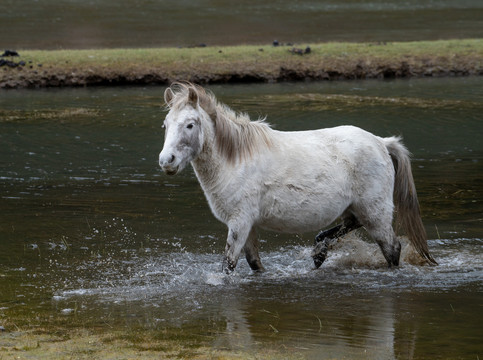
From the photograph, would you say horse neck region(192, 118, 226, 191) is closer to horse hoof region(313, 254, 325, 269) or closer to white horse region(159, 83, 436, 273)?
white horse region(159, 83, 436, 273)

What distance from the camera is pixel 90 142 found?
18.6m

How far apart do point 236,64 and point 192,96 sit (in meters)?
23.6

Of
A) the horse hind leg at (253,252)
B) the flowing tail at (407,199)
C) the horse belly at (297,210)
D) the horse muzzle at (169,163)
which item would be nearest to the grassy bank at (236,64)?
the flowing tail at (407,199)

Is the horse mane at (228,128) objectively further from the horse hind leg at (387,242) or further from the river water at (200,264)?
the horse hind leg at (387,242)

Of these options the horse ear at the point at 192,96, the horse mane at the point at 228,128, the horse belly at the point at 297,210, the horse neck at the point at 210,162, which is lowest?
the horse belly at the point at 297,210

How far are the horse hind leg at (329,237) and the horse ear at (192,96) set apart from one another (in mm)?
2507

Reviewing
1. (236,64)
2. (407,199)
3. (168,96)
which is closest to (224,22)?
(236,64)

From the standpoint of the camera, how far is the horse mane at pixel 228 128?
7.87 meters

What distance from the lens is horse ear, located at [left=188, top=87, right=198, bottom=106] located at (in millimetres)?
7668

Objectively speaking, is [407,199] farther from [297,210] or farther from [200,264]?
[200,264]

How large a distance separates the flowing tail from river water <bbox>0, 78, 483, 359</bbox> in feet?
0.98

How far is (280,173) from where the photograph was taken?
832 cm

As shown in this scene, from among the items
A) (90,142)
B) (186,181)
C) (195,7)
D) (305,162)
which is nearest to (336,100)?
(90,142)

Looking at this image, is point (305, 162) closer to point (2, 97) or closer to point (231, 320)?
point (231, 320)
